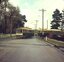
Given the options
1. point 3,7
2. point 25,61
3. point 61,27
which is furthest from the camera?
point 61,27

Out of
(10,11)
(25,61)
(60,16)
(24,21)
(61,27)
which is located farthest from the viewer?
(24,21)

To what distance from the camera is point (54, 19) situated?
545 feet

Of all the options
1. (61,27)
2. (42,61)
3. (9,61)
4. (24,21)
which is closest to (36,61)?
(42,61)

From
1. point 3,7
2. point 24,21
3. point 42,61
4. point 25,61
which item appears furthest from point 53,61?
point 24,21

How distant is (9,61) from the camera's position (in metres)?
16.2

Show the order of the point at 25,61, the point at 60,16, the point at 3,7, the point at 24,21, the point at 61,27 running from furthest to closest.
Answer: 1. the point at 24,21
2. the point at 60,16
3. the point at 61,27
4. the point at 3,7
5. the point at 25,61

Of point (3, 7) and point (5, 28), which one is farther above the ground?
point (3, 7)

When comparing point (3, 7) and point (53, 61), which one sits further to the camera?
point (3, 7)

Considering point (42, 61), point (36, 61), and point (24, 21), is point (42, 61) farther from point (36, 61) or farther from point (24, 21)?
point (24, 21)

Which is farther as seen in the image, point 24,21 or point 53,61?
point 24,21

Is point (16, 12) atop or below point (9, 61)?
atop

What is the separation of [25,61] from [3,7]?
7564cm

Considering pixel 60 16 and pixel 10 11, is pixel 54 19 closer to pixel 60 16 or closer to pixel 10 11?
pixel 60 16

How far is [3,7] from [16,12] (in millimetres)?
27585
